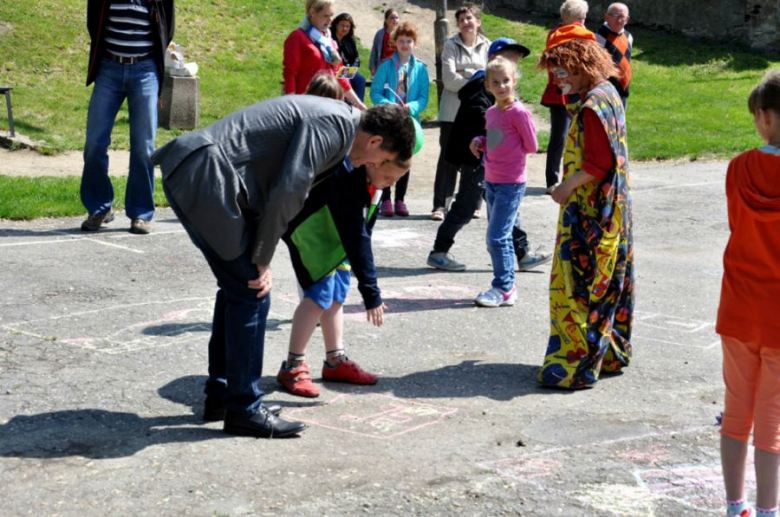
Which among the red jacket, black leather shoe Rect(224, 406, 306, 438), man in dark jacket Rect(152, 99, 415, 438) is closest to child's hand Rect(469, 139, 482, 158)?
the red jacket

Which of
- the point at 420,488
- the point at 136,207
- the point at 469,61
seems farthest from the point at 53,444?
the point at 469,61

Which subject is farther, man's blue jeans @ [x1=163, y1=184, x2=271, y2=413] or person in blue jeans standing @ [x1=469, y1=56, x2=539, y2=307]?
person in blue jeans standing @ [x1=469, y1=56, x2=539, y2=307]

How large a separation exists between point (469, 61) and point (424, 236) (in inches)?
73.3

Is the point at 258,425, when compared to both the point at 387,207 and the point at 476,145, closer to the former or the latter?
the point at 476,145

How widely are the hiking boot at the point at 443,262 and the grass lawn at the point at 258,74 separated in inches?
264

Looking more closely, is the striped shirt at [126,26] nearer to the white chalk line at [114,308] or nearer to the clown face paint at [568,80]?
the white chalk line at [114,308]

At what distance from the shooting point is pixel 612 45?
43.0 feet

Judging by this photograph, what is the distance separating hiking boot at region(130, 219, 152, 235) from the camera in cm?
930

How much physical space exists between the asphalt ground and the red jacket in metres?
1.40

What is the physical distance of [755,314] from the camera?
4082 millimetres

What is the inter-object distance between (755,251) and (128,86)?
631 centimetres

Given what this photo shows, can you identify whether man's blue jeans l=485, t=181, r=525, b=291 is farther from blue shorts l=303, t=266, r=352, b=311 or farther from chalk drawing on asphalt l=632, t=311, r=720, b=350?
blue shorts l=303, t=266, r=352, b=311

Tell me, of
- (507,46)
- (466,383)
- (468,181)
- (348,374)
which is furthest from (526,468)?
(507,46)

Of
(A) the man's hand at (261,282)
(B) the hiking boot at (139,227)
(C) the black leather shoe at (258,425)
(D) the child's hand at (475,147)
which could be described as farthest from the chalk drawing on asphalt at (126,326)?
(D) the child's hand at (475,147)
